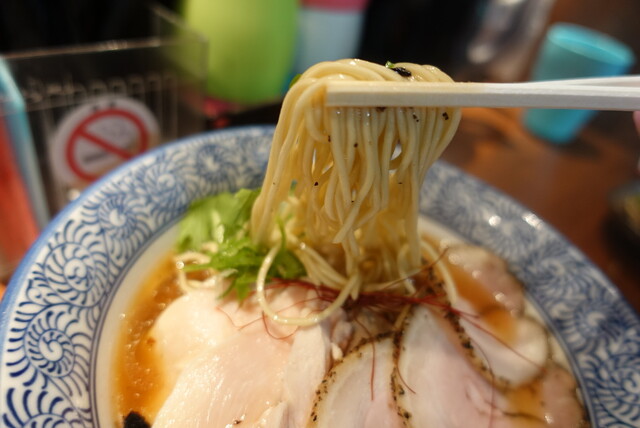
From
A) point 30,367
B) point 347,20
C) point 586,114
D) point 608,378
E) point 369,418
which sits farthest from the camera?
point 586,114

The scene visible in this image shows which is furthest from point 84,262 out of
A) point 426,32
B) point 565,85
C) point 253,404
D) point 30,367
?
point 426,32

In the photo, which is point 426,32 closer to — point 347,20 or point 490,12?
point 347,20

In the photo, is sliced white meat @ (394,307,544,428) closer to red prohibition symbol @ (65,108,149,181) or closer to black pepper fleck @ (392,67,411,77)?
black pepper fleck @ (392,67,411,77)

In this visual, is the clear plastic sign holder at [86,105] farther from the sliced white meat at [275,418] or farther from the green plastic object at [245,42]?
the sliced white meat at [275,418]

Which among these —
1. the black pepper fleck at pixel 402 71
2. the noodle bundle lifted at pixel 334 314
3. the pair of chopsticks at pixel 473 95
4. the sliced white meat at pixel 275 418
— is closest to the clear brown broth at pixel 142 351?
the noodle bundle lifted at pixel 334 314

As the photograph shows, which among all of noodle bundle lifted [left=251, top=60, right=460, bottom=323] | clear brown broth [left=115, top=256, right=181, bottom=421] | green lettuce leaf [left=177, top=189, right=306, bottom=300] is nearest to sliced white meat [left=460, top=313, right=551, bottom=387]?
noodle bundle lifted [left=251, top=60, right=460, bottom=323]

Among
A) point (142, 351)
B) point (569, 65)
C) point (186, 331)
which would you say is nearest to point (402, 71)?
point (186, 331)
